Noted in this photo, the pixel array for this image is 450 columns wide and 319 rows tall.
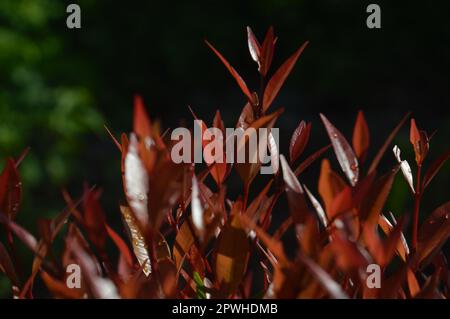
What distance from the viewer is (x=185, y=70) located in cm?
671

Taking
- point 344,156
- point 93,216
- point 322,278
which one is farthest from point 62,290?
point 344,156

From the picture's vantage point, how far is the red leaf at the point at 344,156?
126cm

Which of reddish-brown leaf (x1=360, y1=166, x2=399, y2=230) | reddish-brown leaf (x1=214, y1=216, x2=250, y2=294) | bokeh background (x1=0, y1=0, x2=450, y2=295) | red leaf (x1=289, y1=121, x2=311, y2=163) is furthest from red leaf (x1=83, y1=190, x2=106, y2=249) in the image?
bokeh background (x1=0, y1=0, x2=450, y2=295)

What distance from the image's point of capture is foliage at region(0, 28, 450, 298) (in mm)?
996

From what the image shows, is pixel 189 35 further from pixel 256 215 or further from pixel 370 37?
pixel 256 215

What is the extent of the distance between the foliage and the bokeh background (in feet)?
13.0

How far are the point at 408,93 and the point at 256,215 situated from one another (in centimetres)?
545

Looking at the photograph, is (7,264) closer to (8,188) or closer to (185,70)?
(8,188)

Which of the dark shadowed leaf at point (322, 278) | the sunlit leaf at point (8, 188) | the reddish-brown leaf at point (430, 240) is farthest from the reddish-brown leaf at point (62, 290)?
the reddish-brown leaf at point (430, 240)

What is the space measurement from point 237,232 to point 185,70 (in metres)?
5.62

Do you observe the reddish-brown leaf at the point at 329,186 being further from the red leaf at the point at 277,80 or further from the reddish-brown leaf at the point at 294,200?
the red leaf at the point at 277,80

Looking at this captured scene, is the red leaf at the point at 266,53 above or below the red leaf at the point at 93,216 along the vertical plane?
above

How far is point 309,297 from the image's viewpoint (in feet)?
3.40

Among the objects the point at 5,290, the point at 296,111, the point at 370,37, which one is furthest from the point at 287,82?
the point at 5,290
